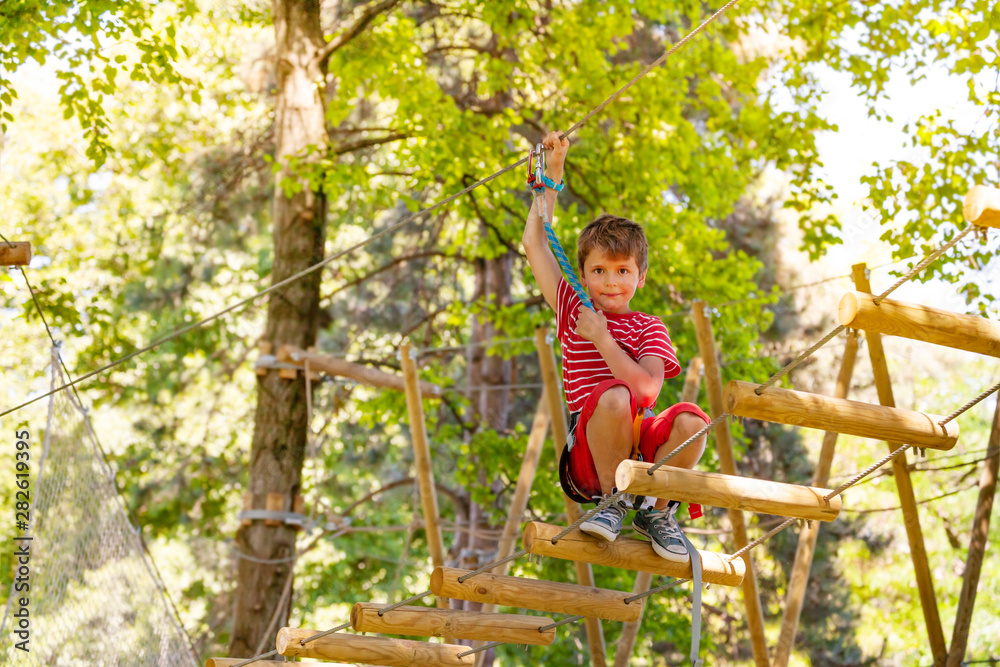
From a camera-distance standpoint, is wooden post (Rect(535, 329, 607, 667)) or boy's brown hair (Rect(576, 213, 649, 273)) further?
wooden post (Rect(535, 329, 607, 667))

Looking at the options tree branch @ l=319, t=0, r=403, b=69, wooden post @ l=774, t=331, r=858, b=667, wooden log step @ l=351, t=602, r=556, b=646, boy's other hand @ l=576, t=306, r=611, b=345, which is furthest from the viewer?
tree branch @ l=319, t=0, r=403, b=69

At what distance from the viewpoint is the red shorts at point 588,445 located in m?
2.40

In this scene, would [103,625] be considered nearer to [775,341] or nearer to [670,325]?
[670,325]

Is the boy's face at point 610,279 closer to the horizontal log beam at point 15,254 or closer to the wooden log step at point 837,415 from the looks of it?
the wooden log step at point 837,415

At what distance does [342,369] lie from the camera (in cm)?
570

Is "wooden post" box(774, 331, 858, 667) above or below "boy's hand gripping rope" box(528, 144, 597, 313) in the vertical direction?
below

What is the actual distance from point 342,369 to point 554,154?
3287mm

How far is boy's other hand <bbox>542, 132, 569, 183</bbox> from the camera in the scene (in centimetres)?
266

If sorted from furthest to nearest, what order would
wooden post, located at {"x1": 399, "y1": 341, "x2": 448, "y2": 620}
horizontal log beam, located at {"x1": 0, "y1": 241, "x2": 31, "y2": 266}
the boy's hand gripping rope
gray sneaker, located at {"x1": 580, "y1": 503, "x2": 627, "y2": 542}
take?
wooden post, located at {"x1": 399, "y1": 341, "x2": 448, "y2": 620}
horizontal log beam, located at {"x1": 0, "y1": 241, "x2": 31, "y2": 266}
the boy's hand gripping rope
gray sneaker, located at {"x1": 580, "y1": 503, "x2": 627, "y2": 542}

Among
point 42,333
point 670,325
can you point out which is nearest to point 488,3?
point 670,325

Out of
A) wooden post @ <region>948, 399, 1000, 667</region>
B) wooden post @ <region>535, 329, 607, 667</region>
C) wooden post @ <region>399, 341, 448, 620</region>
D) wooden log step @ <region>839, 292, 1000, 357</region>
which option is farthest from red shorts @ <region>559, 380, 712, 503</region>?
wooden post @ <region>948, 399, 1000, 667</region>

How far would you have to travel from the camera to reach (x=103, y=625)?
168 inches

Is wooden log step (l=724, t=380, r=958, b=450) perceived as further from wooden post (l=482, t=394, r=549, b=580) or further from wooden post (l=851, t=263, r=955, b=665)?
wooden post (l=482, t=394, r=549, b=580)

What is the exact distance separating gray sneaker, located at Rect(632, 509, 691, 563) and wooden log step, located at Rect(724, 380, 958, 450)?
534 millimetres
